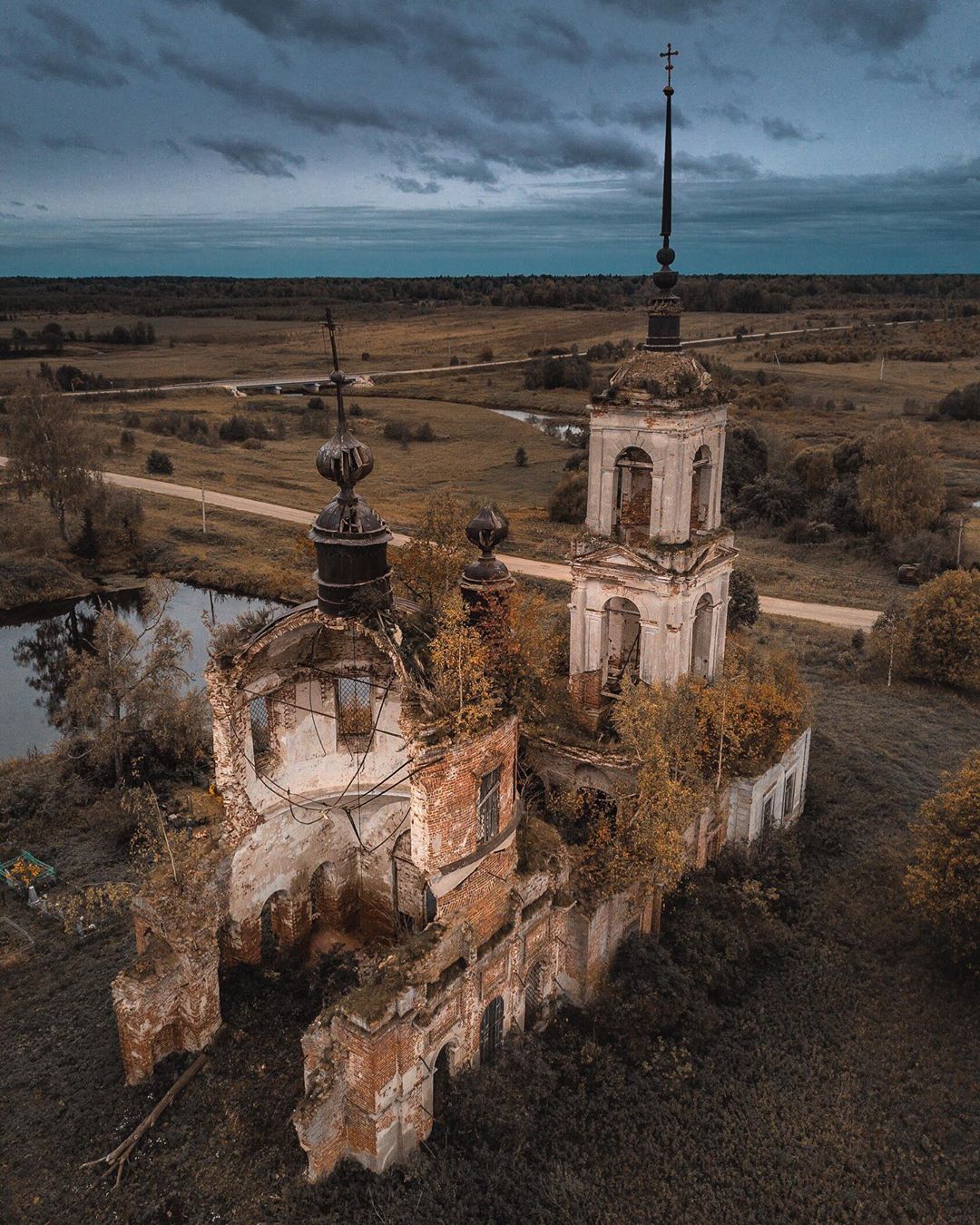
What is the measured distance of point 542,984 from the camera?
19.0 m

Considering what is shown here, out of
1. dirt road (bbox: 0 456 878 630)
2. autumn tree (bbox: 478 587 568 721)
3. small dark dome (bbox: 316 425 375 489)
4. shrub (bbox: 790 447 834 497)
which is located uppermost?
small dark dome (bbox: 316 425 375 489)

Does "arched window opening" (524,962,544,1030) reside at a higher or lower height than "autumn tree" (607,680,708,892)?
lower

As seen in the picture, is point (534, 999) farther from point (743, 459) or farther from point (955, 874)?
point (743, 459)

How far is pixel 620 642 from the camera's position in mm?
25719

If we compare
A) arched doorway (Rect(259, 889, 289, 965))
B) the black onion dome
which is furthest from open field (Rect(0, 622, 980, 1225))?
the black onion dome

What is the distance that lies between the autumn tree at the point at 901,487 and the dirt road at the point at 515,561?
11.5m

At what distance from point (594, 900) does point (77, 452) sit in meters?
47.2

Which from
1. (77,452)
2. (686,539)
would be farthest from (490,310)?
(686,539)

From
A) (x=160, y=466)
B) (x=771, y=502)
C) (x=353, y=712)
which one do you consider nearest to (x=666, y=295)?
(x=353, y=712)

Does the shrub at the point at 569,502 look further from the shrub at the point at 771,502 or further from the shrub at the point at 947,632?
the shrub at the point at 947,632

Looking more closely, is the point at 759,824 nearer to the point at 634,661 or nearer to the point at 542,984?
the point at 634,661

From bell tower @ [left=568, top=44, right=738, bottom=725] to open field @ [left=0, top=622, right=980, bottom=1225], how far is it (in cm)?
764

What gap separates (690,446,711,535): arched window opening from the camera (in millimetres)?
23266

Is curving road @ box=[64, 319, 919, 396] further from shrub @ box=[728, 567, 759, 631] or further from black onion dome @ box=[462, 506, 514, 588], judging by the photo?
black onion dome @ box=[462, 506, 514, 588]
